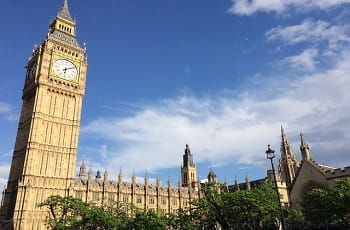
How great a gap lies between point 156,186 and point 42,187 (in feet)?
124

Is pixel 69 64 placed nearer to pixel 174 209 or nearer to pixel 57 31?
pixel 57 31

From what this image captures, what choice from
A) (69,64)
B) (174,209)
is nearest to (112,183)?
(174,209)

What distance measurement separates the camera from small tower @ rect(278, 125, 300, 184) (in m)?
96.4

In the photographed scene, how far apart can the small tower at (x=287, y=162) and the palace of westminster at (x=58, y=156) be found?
950 millimetres

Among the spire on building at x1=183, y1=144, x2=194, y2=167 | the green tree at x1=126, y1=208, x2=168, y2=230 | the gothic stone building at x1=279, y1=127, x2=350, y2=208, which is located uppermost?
the spire on building at x1=183, y1=144, x2=194, y2=167

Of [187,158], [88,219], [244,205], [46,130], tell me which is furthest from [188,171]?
[244,205]

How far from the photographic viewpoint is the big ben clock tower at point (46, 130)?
6375 cm

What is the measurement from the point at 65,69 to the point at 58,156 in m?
23.1

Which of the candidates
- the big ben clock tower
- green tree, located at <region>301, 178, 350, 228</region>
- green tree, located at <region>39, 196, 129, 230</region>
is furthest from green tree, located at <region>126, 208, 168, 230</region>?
the big ben clock tower

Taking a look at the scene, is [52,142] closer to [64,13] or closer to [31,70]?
[31,70]

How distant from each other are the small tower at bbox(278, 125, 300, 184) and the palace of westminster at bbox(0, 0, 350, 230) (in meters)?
0.95

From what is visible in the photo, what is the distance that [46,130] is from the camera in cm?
7238

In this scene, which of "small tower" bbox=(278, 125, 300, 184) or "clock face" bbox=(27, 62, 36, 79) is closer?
"clock face" bbox=(27, 62, 36, 79)

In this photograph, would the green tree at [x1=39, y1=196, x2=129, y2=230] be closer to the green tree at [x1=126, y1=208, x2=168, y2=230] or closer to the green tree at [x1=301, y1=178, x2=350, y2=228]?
the green tree at [x1=126, y1=208, x2=168, y2=230]
